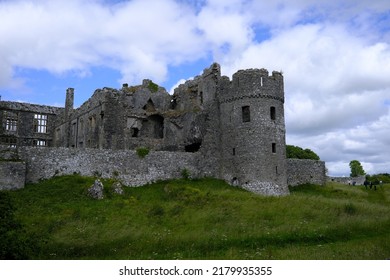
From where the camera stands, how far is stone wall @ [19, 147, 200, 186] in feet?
96.8

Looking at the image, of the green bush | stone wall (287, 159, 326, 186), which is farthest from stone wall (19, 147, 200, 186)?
the green bush

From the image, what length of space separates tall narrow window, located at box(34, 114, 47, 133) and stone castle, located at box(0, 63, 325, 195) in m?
10.9

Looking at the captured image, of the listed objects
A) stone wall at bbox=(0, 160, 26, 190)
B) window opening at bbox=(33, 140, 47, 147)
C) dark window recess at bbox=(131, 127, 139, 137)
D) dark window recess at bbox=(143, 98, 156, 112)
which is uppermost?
dark window recess at bbox=(143, 98, 156, 112)

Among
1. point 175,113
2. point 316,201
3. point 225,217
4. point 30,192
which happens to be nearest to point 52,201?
point 30,192

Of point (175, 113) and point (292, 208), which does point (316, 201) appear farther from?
point (175, 113)

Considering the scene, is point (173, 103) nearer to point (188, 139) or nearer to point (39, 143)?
point (188, 139)

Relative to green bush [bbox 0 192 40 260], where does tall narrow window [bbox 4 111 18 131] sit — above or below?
above

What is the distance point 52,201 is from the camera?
84.0ft

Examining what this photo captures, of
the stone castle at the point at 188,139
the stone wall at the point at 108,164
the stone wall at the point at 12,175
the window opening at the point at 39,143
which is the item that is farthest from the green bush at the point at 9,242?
the window opening at the point at 39,143

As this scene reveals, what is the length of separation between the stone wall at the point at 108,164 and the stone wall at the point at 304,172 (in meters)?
11.9

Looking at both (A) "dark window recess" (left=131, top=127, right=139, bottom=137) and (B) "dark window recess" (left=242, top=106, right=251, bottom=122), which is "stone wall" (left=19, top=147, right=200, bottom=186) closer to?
(B) "dark window recess" (left=242, top=106, right=251, bottom=122)

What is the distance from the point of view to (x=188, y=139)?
134 ft

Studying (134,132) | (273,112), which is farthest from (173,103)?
(273,112)
